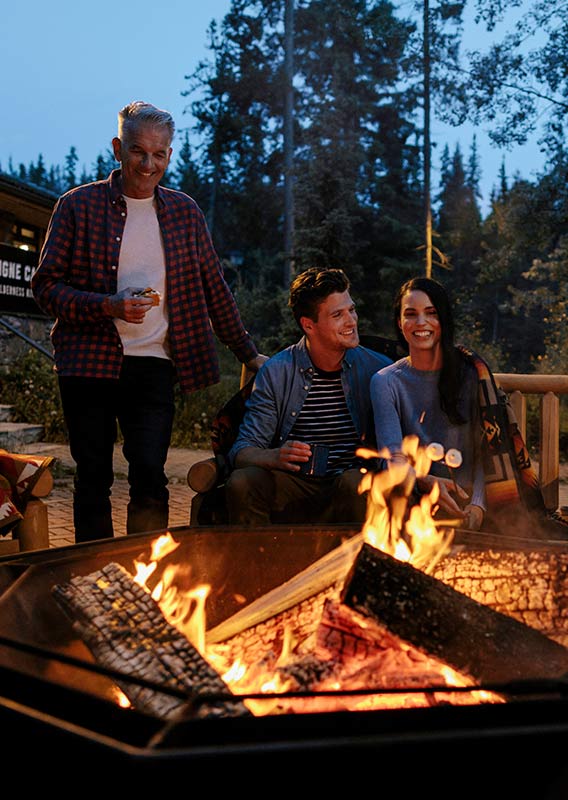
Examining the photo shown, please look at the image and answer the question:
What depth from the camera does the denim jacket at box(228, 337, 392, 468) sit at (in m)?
3.20

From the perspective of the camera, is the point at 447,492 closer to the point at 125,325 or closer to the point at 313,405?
the point at 313,405

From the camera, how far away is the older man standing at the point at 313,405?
2984mm

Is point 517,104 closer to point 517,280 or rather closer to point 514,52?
point 514,52

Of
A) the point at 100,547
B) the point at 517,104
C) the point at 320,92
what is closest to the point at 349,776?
the point at 100,547

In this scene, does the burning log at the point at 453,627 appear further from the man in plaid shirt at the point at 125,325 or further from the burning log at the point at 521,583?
the man in plaid shirt at the point at 125,325

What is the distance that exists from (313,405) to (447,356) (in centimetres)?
63

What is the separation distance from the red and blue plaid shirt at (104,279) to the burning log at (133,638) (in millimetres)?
1158

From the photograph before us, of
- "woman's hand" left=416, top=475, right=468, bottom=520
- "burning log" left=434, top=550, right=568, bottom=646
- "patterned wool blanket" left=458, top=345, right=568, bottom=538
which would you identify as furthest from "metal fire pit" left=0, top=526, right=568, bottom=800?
"patterned wool blanket" left=458, top=345, right=568, bottom=538

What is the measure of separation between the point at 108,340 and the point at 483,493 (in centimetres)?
162

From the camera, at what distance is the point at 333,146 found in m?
22.3

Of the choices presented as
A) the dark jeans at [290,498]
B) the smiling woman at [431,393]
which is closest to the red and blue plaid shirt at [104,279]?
the dark jeans at [290,498]

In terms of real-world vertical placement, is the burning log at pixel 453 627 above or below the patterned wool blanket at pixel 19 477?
below

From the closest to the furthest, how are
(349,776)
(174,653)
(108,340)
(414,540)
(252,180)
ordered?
(349,776) < (174,653) < (414,540) < (108,340) < (252,180)

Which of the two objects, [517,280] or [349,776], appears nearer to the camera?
[349,776]
